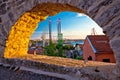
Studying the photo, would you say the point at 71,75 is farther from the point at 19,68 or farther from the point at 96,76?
the point at 19,68

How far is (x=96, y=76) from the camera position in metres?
1.88

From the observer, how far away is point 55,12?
2.71 m

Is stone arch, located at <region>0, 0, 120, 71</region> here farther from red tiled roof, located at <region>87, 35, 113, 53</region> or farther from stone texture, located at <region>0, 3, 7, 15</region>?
red tiled roof, located at <region>87, 35, 113, 53</region>

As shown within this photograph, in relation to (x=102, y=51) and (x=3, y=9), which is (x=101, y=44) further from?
(x=3, y=9)

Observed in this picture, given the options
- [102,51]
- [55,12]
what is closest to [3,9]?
[55,12]

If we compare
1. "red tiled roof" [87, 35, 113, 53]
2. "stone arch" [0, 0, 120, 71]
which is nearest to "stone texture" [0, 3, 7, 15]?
"stone arch" [0, 0, 120, 71]

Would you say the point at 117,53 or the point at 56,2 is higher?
the point at 56,2

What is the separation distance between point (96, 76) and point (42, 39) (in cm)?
853

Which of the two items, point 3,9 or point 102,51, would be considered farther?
point 102,51

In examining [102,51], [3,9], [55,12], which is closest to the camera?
[55,12]

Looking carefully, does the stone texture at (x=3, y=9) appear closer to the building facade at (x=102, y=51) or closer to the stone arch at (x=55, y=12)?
the stone arch at (x=55, y=12)

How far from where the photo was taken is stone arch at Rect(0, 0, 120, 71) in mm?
1598

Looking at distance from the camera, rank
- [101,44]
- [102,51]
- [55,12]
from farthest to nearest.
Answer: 1. [101,44]
2. [102,51]
3. [55,12]

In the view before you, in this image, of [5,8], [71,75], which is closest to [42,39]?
[5,8]
